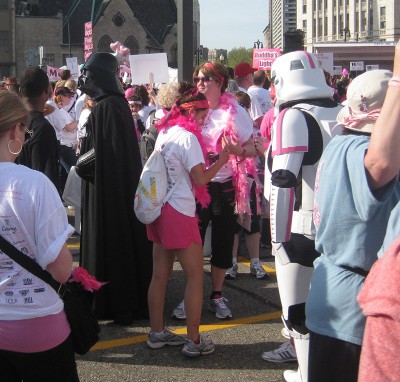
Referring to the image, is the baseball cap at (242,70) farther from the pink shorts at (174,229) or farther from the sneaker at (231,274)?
the pink shorts at (174,229)

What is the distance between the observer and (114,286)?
5184 millimetres

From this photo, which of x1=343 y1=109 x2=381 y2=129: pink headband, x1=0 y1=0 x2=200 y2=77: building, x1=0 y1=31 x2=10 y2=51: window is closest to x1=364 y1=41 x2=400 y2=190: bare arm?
x1=343 y1=109 x2=381 y2=129: pink headband

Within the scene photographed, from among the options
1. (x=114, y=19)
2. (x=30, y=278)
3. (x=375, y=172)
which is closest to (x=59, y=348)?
(x=30, y=278)

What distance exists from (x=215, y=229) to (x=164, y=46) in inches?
2975

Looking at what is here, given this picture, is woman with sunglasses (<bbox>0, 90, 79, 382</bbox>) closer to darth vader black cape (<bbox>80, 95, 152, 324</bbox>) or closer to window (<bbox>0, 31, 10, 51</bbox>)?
darth vader black cape (<bbox>80, 95, 152, 324</bbox>)

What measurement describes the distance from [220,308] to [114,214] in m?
1.15

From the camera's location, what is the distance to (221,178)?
540cm

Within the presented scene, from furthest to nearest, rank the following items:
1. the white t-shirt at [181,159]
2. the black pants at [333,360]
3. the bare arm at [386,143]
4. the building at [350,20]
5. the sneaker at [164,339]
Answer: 1. the building at [350,20]
2. the sneaker at [164,339]
3. the white t-shirt at [181,159]
4. the black pants at [333,360]
5. the bare arm at [386,143]

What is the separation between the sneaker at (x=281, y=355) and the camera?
4.47m

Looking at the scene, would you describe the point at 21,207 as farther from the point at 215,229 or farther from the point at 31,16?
the point at 31,16

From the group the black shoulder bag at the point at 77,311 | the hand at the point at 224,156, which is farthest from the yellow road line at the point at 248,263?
the black shoulder bag at the point at 77,311

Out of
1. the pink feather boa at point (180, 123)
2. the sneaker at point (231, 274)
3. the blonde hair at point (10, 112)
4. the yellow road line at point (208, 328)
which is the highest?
the blonde hair at point (10, 112)

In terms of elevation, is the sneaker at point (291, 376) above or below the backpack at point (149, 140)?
below

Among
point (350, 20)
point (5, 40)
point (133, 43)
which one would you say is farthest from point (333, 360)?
point (350, 20)
